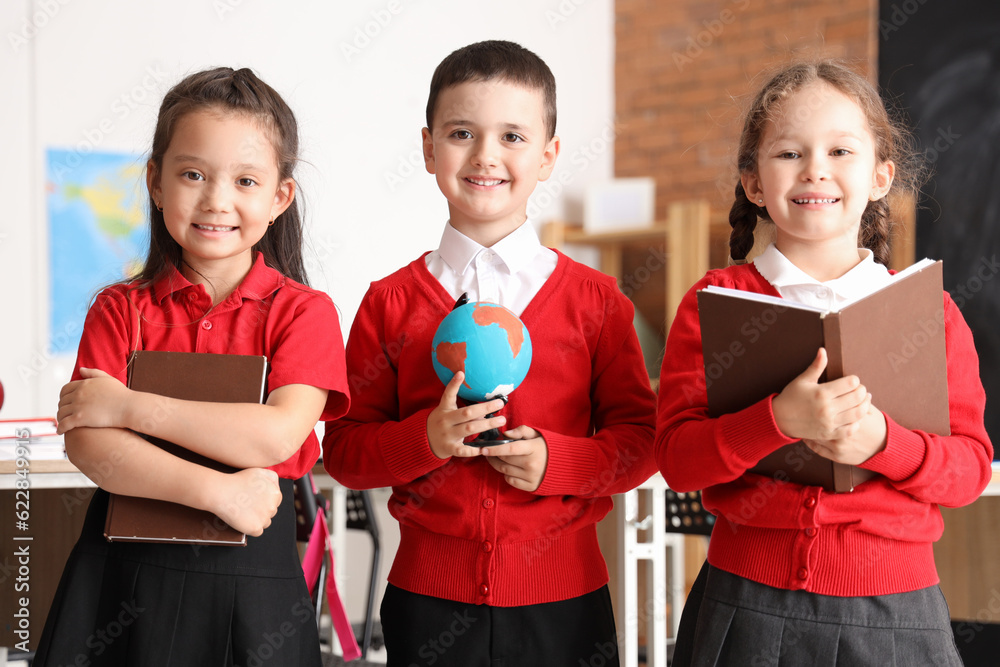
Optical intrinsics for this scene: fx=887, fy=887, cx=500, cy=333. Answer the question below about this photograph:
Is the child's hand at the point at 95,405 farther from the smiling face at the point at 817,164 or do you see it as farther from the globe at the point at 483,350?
the smiling face at the point at 817,164

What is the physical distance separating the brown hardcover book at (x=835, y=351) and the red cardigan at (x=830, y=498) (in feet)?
0.13

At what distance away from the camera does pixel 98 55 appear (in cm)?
438

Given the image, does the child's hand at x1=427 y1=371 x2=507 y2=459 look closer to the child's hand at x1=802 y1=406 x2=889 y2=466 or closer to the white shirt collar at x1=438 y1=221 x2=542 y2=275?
the white shirt collar at x1=438 y1=221 x2=542 y2=275

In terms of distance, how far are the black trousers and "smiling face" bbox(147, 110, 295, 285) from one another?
30.5 inches

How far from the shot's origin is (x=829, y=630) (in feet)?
4.91

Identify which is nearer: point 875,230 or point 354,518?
point 875,230

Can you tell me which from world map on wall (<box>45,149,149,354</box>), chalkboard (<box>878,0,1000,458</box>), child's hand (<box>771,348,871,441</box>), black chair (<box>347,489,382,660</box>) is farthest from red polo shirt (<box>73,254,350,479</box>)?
chalkboard (<box>878,0,1000,458</box>)

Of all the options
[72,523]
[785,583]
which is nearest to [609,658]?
[785,583]

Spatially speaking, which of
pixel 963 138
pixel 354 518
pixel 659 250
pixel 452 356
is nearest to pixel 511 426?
pixel 452 356

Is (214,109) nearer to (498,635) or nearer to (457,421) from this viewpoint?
(457,421)

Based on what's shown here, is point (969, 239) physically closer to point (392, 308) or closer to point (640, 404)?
point (640, 404)

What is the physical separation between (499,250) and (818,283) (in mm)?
628

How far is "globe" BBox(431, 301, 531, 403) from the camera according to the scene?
1551 millimetres

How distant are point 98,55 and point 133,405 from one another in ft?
11.6
